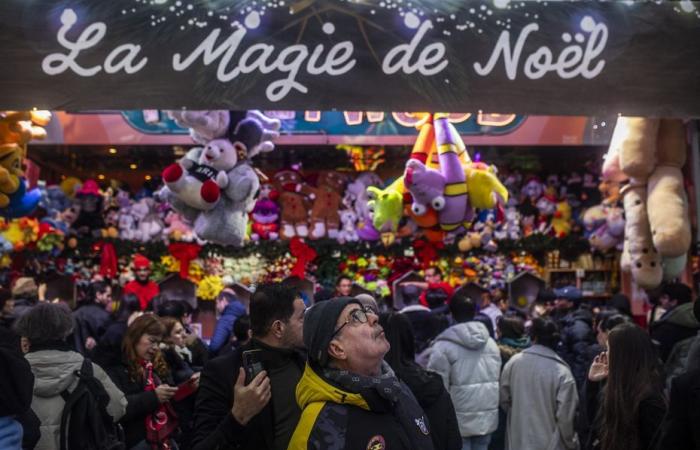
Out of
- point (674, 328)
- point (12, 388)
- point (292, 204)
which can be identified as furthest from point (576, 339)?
point (292, 204)

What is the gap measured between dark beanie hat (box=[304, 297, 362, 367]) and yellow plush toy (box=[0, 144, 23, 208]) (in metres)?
3.27

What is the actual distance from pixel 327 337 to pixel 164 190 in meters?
3.70

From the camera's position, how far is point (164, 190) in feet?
17.9

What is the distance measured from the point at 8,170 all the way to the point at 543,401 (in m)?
3.63

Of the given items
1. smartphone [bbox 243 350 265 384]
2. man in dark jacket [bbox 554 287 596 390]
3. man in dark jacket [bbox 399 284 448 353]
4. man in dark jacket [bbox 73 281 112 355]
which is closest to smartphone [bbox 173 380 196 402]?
smartphone [bbox 243 350 265 384]

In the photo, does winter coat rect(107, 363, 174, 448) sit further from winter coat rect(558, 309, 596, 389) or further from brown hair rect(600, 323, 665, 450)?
winter coat rect(558, 309, 596, 389)

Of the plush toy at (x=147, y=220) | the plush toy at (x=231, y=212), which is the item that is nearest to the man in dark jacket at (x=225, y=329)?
the plush toy at (x=231, y=212)

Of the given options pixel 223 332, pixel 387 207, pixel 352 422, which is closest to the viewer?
pixel 352 422

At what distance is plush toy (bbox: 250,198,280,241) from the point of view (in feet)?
32.0

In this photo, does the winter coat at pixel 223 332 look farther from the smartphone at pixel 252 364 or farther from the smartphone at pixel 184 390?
the smartphone at pixel 252 364

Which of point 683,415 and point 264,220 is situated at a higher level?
point 264,220

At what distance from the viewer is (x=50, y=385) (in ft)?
9.95

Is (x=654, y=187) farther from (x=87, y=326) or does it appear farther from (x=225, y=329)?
(x=87, y=326)

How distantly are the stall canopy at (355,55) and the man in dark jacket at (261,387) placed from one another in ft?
2.78
